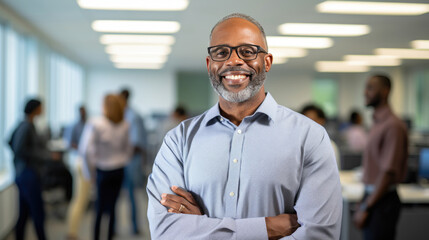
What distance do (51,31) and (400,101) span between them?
28.3 ft

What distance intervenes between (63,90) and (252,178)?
25.7 feet

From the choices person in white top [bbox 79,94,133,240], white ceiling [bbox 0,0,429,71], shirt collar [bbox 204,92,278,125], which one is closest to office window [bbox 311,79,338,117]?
white ceiling [bbox 0,0,429,71]

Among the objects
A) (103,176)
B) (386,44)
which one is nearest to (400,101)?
(386,44)

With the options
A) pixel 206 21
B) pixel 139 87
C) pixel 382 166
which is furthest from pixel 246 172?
pixel 139 87

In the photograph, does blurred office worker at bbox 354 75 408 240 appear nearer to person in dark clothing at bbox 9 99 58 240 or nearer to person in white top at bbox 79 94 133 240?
Result: person in white top at bbox 79 94 133 240

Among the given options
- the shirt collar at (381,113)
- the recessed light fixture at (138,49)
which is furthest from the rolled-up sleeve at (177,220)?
the recessed light fixture at (138,49)

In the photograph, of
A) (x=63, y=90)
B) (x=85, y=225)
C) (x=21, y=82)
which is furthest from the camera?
(x=63, y=90)

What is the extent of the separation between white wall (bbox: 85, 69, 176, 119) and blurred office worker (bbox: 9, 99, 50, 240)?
7.43 metres

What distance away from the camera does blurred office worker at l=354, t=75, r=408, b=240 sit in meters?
2.19

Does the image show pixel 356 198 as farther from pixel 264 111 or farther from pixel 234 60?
pixel 234 60

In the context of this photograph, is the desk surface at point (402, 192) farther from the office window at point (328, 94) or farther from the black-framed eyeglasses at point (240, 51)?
the office window at point (328, 94)

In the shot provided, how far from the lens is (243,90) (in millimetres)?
1186

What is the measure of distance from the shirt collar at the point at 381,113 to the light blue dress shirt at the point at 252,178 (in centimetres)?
124

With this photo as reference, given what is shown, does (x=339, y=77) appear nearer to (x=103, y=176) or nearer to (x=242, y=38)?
(x=103, y=176)
